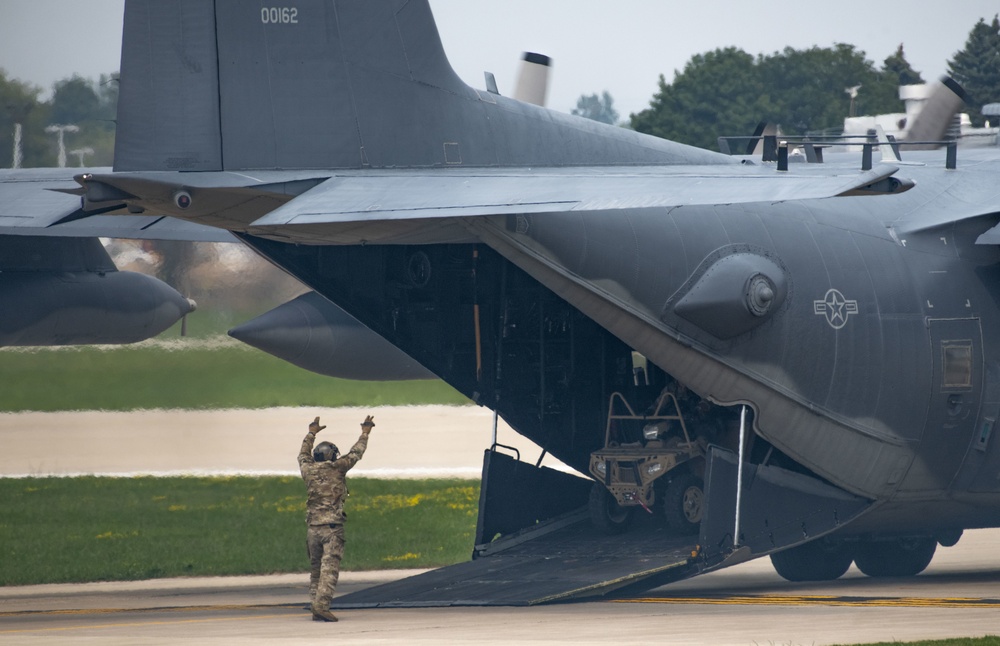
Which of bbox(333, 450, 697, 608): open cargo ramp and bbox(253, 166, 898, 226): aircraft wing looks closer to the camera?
bbox(253, 166, 898, 226): aircraft wing

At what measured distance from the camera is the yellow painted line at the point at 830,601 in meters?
17.3

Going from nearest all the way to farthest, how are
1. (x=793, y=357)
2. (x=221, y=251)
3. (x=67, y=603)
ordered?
(x=793, y=357), (x=67, y=603), (x=221, y=251)

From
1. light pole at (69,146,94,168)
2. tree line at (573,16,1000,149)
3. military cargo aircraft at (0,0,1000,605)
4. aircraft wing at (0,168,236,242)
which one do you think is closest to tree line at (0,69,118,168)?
light pole at (69,146,94,168)

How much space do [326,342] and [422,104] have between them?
15.6 feet

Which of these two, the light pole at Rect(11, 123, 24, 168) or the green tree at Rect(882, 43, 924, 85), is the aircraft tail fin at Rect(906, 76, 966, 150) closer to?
the light pole at Rect(11, 123, 24, 168)

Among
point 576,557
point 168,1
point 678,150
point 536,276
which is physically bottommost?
point 576,557

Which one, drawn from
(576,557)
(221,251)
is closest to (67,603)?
(576,557)

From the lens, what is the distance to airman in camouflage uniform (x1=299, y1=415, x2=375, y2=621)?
620 inches

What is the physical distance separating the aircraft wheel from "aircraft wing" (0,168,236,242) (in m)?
9.79

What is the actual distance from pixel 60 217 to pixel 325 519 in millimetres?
4412

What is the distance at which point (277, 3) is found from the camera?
1519cm

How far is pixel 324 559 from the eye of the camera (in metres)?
15.7

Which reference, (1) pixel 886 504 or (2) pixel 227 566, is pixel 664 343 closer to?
(1) pixel 886 504

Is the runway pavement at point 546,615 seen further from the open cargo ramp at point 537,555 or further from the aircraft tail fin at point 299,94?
the aircraft tail fin at point 299,94
